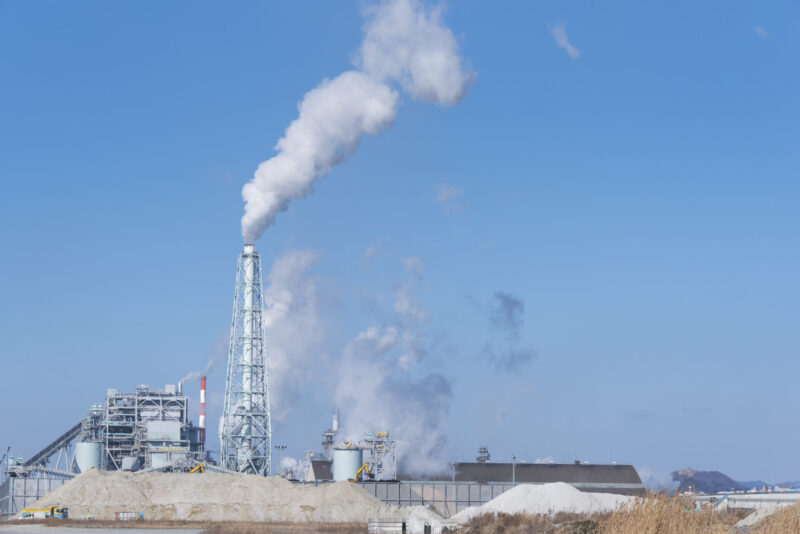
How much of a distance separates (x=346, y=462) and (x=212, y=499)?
1825cm

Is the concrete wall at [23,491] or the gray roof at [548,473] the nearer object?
the concrete wall at [23,491]

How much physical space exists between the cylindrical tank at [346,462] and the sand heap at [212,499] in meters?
12.1

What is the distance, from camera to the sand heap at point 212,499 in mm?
63844

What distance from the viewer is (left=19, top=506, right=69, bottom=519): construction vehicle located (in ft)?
208

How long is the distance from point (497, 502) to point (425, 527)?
597 inches

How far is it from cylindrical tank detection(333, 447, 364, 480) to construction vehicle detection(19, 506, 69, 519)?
25.7 meters

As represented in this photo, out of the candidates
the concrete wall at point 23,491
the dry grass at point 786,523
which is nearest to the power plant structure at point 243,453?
the concrete wall at point 23,491

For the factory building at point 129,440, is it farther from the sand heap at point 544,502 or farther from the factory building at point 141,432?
the sand heap at point 544,502

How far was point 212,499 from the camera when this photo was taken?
68.1 m

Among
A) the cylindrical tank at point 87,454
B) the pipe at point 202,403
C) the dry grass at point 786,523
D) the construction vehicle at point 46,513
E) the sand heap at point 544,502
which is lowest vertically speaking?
the construction vehicle at point 46,513

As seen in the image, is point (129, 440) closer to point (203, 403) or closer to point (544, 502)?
point (203, 403)

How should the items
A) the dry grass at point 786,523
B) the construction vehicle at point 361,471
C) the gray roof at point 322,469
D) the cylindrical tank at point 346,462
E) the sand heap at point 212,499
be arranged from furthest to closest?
the gray roof at point 322,469 → the cylindrical tank at point 346,462 → the construction vehicle at point 361,471 → the sand heap at point 212,499 → the dry grass at point 786,523

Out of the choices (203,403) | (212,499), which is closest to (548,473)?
(212,499)

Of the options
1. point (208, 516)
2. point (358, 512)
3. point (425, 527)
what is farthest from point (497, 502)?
point (208, 516)
